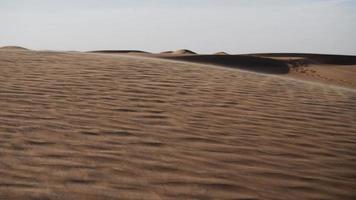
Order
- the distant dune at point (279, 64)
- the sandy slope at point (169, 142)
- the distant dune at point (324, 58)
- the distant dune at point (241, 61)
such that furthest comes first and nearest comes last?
the distant dune at point (324, 58)
the distant dune at point (241, 61)
the distant dune at point (279, 64)
the sandy slope at point (169, 142)

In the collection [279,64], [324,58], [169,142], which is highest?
[324,58]

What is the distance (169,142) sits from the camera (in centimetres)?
346

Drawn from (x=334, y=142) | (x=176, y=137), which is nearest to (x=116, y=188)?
(x=176, y=137)

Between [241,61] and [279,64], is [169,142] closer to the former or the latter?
[241,61]

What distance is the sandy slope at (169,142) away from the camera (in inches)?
103

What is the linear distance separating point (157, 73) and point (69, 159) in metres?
4.53

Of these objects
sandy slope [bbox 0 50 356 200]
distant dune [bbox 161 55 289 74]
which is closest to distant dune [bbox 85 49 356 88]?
distant dune [bbox 161 55 289 74]

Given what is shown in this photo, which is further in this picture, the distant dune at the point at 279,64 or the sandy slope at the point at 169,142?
the distant dune at the point at 279,64

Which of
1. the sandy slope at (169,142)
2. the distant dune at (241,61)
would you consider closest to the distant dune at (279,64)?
the distant dune at (241,61)

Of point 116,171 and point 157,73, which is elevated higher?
point 157,73

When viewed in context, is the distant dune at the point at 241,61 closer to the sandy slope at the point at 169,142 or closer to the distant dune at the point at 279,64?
the distant dune at the point at 279,64

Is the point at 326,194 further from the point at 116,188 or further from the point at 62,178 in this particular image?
the point at 62,178

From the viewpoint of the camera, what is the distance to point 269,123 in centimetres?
430

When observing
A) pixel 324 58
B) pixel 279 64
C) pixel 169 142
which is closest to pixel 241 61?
pixel 279 64
